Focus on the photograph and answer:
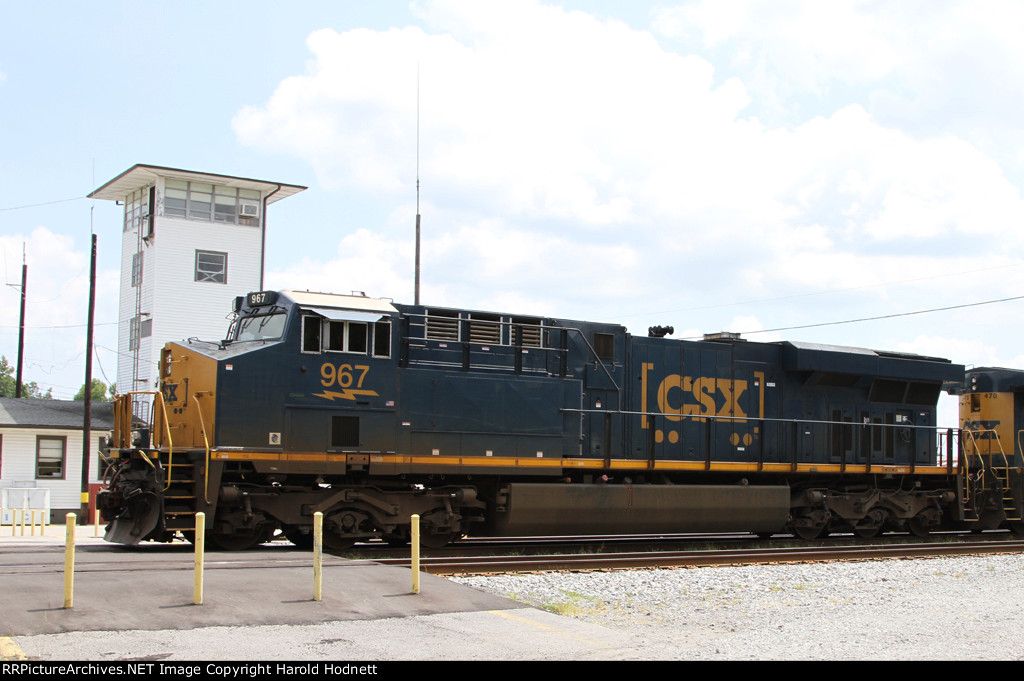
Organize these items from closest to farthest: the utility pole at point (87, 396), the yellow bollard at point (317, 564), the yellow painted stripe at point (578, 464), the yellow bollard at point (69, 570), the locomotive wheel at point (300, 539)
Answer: the yellow bollard at point (69, 570)
the yellow bollard at point (317, 564)
the yellow painted stripe at point (578, 464)
the locomotive wheel at point (300, 539)
the utility pole at point (87, 396)

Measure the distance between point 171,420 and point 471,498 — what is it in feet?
14.9

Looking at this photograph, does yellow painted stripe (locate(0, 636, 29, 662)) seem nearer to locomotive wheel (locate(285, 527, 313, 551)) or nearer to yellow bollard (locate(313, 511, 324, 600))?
yellow bollard (locate(313, 511, 324, 600))

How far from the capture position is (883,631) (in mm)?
9109

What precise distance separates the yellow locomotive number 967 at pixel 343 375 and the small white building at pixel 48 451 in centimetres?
1680

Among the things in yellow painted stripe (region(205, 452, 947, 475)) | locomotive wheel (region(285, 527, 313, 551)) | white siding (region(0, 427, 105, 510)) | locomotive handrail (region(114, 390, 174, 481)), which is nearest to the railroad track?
yellow painted stripe (region(205, 452, 947, 475))

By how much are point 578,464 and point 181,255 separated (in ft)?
88.2

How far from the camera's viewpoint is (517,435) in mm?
15617

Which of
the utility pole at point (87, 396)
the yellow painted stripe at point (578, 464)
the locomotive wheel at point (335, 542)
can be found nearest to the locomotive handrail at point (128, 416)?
the yellow painted stripe at point (578, 464)

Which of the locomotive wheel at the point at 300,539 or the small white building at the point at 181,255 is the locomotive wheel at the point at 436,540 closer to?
the locomotive wheel at the point at 300,539

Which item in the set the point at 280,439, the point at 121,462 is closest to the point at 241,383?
the point at 280,439

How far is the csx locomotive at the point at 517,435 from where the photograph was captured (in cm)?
1360

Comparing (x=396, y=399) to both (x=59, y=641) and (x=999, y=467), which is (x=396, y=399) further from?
(x=999, y=467)

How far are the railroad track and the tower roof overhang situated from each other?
2899 centimetres

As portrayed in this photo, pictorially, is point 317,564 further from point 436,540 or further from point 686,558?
point 686,558
